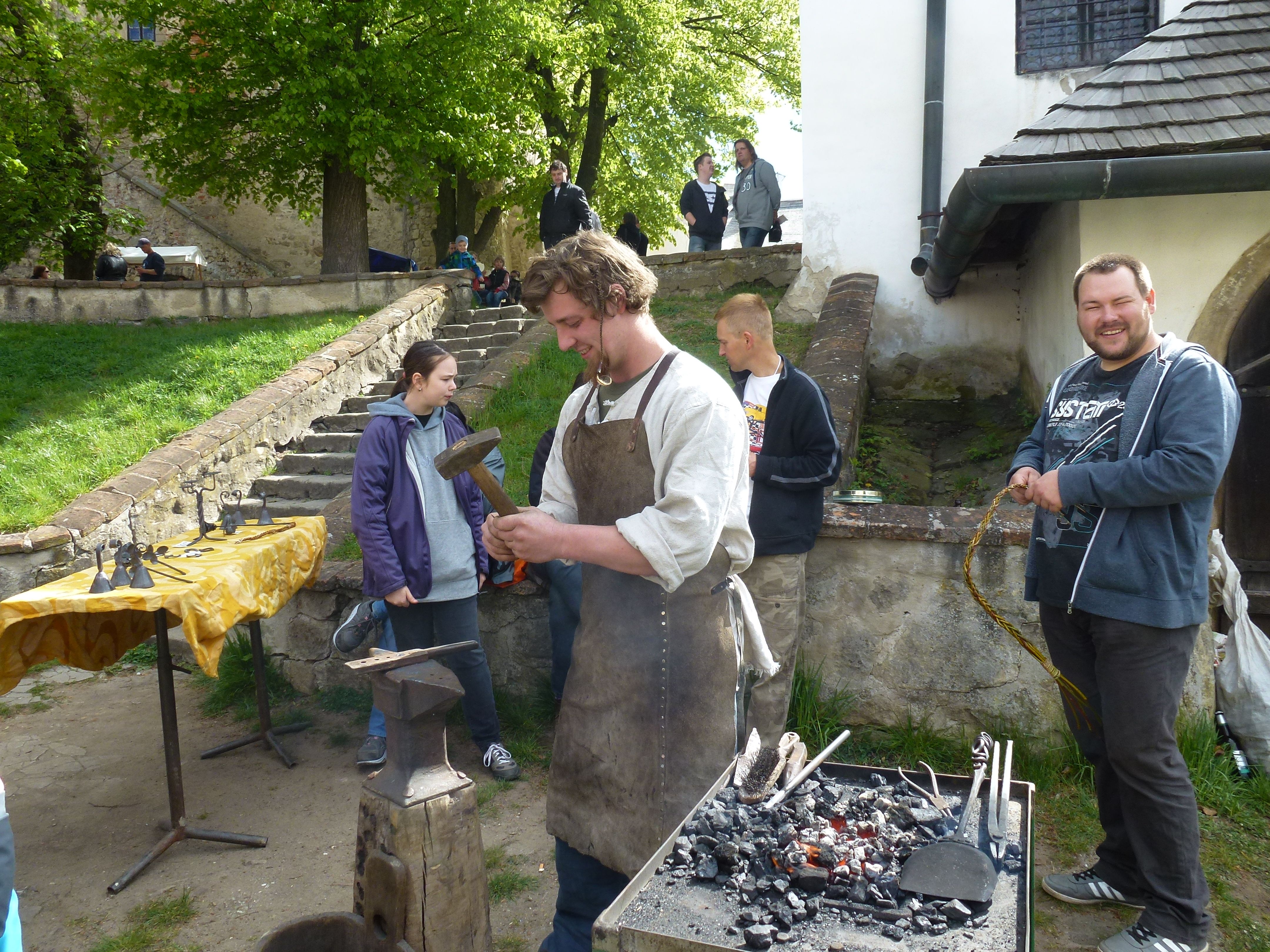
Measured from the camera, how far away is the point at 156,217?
2125 centimetres

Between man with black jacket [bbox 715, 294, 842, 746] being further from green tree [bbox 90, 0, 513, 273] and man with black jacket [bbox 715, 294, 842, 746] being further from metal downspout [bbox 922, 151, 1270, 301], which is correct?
green tree [bbox 90, 0, 513, 273]

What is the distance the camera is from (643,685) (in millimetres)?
2293

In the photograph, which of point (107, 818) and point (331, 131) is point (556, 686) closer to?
point (107, 818)

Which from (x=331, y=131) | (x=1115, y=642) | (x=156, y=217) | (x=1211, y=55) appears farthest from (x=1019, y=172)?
(x=156, y=217)

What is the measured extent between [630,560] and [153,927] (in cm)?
251

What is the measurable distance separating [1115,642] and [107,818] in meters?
4.09

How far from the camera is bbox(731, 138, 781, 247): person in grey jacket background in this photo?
11.8 metres

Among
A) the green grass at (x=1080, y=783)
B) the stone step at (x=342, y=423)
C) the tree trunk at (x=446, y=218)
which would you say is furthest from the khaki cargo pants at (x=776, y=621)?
the tree trunk at (x=446, y=218)

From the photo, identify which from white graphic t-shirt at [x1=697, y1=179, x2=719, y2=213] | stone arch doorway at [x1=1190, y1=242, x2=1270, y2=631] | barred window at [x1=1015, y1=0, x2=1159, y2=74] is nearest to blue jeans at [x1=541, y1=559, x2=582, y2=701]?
stone arch doorway at [x1=1190, y1=242, x2=1270, y2=631]

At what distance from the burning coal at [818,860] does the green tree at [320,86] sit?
12.7m

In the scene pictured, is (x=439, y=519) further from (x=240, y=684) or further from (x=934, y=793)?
(x=934, y=793)

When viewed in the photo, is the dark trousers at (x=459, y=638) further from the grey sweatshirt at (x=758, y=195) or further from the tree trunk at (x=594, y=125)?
the tree trunk at (x=594, y=125)

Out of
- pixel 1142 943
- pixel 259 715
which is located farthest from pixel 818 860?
pixel 259 715

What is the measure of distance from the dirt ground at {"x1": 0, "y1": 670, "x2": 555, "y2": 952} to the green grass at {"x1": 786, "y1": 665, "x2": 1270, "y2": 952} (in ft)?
4.54
